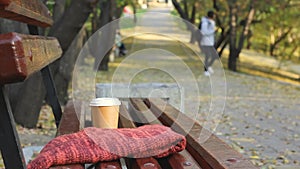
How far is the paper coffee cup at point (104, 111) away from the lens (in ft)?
10.5

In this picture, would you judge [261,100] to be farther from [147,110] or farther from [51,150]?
[51,150]

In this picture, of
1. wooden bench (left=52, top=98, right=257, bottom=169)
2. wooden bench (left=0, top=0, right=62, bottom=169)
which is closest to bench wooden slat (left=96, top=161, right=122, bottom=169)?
wooden bench (left=52, top=98, right=257, bottom=169)

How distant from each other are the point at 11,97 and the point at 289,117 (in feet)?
17.6

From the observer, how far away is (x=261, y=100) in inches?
526

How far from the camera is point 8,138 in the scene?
175cm

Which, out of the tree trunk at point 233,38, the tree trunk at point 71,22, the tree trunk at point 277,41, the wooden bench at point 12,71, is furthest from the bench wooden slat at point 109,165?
the tree trunk at point 277,41

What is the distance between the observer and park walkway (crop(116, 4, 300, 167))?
3365 mm

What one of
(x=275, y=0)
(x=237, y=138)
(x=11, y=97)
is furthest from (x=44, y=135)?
(x=275, y=0)

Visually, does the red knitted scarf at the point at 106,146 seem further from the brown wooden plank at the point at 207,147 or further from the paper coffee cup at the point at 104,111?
the paper coffee cup at the point at 104,111

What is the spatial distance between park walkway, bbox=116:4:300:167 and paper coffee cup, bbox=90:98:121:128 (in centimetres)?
28

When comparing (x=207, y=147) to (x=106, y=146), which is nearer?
(x=106, y=146)

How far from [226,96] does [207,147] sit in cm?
793

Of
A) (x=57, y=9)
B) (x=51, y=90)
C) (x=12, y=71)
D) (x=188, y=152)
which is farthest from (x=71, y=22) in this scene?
(x=12, y=71)

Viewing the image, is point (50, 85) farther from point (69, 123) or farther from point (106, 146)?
point (106, 146)
